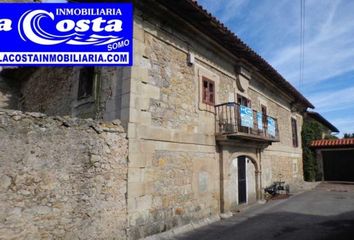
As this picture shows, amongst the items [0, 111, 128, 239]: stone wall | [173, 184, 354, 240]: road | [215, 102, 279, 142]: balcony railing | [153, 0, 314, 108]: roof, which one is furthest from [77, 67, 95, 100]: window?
[173, 184, 354, 240]: road

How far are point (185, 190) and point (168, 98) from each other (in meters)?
2.40

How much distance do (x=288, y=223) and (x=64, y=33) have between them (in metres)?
7.36

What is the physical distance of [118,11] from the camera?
22.5 feet

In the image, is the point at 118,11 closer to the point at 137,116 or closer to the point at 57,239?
the point at 137,116

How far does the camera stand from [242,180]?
1086 cm

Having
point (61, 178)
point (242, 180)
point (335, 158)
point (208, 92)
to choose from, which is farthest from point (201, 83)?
point (335, 158)

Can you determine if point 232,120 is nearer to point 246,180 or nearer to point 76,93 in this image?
point 246,180

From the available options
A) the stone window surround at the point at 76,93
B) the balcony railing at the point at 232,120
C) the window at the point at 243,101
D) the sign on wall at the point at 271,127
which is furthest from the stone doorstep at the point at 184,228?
the sign on wall at the point at 271,127

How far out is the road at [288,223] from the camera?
269 inches

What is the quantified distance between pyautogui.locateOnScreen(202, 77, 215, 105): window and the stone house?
3 centimetres

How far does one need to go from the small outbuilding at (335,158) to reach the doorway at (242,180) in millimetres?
11122

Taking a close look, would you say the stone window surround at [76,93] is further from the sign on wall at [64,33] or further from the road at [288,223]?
the road at [288,223]

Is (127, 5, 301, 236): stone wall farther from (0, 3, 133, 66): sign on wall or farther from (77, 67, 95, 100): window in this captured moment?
(77, 67, 95, 100): window

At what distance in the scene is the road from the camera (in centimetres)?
682
